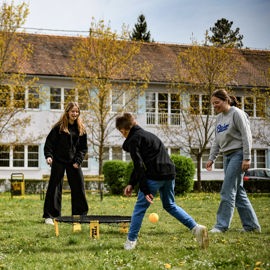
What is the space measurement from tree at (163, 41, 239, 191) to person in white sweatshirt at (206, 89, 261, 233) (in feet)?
64.8

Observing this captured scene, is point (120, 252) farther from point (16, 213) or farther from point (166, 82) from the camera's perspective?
point (166, 82)

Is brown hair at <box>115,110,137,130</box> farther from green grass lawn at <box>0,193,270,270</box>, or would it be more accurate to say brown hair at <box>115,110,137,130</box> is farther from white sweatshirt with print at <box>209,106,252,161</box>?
white sweatshirt with print at <box>209,106,252,161</box>

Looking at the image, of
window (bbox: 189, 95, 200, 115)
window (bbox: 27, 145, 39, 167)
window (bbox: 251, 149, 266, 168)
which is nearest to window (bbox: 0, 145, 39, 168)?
window (bbox: 27, 145, 39, 167)

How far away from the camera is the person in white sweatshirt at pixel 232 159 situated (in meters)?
8.48

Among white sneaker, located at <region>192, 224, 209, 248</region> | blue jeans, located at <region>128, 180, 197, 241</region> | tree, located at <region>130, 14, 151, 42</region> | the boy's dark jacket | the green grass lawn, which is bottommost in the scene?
the green grass lawn

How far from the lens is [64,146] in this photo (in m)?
10.2

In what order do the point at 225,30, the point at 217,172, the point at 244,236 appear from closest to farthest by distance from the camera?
the point at 244,236 → the point at 217,172 → the point at 225,30

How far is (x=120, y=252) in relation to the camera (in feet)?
21.8

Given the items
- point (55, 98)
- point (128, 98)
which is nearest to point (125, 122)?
point (128, 98)

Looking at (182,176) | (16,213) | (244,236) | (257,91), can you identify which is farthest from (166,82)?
(244,236)

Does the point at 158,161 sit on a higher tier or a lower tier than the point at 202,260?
higher

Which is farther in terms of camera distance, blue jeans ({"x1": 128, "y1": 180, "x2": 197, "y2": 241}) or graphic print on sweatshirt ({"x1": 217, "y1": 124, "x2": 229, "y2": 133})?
graphic print on sweatshirt ({"x1": 217, "y1": 124, "x2": 229, "y2": 133})

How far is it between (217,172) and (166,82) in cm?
684

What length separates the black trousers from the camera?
10078mm
